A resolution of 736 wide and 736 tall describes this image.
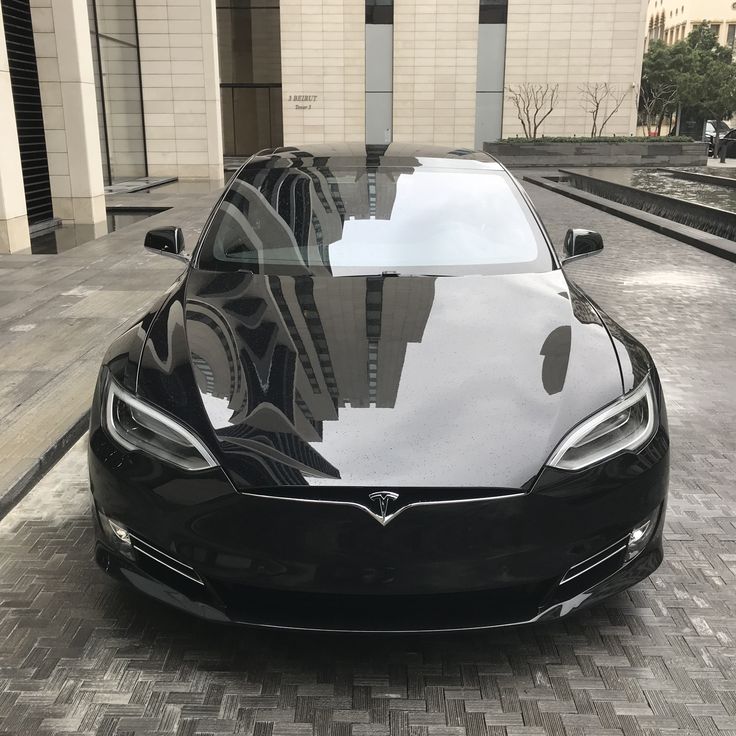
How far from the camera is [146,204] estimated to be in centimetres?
1664

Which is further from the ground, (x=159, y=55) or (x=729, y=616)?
(x=159, y=55)

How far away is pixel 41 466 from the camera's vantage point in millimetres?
4102

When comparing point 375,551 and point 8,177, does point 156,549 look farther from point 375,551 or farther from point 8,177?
point 8,177

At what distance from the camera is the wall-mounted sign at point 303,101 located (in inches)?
1604

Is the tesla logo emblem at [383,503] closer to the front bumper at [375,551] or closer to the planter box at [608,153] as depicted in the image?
the front bumper at [375,551]

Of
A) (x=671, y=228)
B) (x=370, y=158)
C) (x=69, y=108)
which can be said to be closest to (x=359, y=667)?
(x=370, y=158)

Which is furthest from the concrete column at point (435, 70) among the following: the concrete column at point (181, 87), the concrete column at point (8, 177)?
the concrete column at point (8, 177)

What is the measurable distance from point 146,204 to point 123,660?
49.7 ft

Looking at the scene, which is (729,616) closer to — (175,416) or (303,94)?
(175,416)

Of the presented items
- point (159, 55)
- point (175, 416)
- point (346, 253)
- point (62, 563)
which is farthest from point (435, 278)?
point (159, 55)

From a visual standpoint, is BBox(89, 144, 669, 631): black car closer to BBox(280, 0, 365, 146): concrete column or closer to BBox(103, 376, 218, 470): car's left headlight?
BBox(103, 376, 218, 470): car's left headlight

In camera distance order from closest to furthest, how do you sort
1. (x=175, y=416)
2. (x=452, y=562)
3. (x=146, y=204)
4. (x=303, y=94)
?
1. (x=452, y=562)
2. (x=175, y=416)
3. (x=146, y=204)
4. (x=303, y=94)

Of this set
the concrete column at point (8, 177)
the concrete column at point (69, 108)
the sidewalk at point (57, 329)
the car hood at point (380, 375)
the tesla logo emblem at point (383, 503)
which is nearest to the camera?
the tesla logo emblem at point (383, 503)

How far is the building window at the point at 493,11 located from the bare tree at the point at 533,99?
10.7ft
